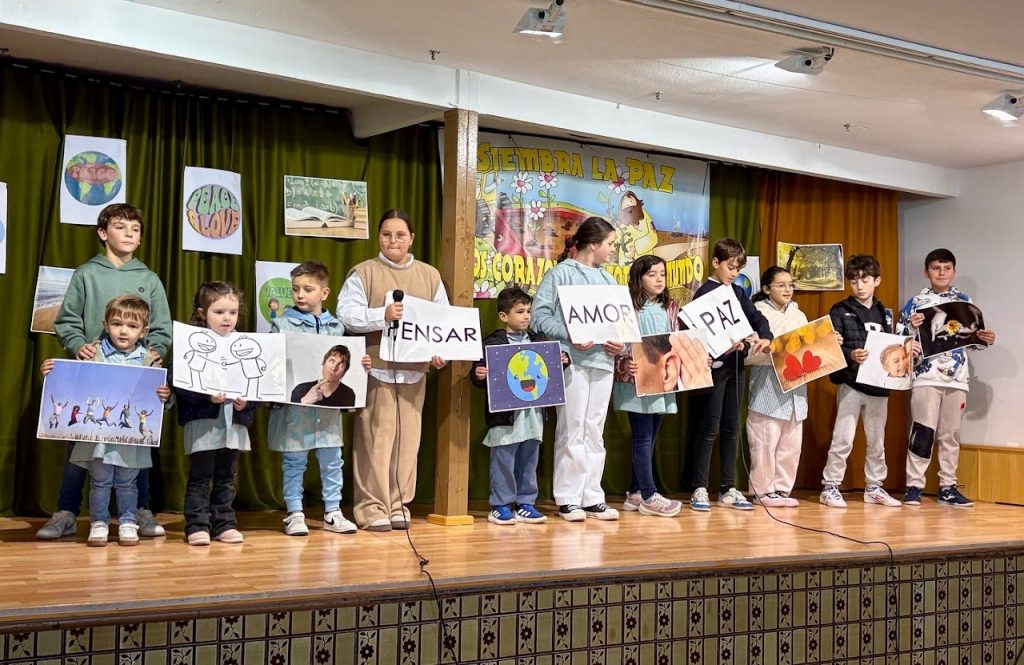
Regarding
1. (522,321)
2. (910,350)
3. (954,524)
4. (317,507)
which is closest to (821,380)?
(910,350)

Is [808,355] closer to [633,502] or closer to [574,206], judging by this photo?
[633,502]

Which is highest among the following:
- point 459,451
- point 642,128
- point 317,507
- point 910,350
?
point 642,128

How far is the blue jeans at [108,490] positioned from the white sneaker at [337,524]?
785mm

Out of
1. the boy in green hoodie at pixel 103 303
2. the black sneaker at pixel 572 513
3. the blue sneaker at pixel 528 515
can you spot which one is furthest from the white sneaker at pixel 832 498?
the boy in green hoodie at pixel 103 303

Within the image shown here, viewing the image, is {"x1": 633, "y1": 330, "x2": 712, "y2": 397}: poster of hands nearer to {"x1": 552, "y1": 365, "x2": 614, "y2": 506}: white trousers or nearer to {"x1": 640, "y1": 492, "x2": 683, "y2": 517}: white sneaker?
{"x1": 552, "y1": 365, "x2": 614, "y2": 506}: white trousers

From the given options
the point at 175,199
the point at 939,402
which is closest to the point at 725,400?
the point at 939,402

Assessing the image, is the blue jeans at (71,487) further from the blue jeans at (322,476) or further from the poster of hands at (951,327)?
the poster of hands at (951,327)

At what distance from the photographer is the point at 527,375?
A: 4.84 metres

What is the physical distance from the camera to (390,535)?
175 inches

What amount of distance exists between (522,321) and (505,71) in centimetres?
117

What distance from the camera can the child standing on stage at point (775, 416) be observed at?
580cm

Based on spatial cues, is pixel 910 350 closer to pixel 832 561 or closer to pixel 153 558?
pixel 832 561

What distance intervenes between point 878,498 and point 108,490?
412cm

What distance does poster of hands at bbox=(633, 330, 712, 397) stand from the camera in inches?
205
